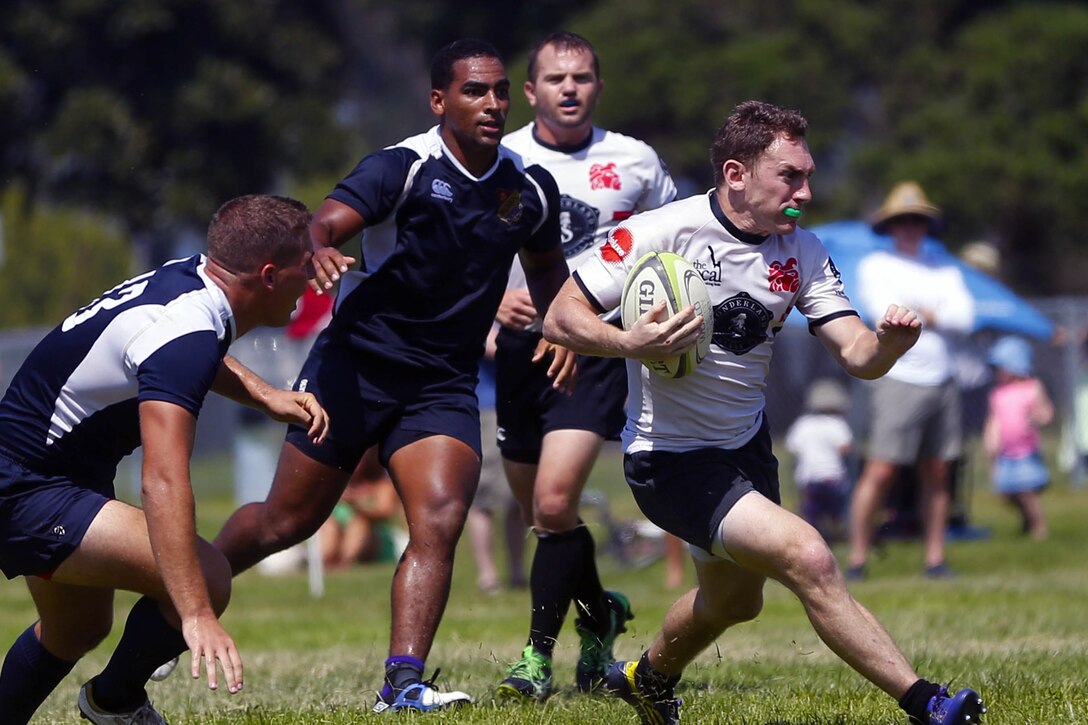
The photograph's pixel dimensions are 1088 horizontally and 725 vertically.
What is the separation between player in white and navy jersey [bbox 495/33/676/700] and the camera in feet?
20.3

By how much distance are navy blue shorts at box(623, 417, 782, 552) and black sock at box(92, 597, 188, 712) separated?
4.89 feet

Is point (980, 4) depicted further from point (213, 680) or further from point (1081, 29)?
point (213, 680)

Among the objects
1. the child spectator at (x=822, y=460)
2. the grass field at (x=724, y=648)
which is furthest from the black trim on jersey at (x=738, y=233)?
the child spectator at (x=822, y=460)

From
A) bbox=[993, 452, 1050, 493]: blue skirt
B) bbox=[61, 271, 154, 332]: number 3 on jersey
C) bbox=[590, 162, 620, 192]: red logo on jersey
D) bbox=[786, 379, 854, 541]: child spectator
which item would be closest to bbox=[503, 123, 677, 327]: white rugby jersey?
bbox=[590, 162, 620, 192]: red logo on jersey

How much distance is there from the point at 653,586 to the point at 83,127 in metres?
20.5

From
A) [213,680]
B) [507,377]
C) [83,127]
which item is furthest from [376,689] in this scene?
[83,127]

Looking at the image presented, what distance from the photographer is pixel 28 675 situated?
16.7ft

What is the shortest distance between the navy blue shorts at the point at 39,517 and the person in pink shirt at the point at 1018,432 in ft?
35.8

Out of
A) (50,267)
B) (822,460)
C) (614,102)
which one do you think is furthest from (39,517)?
(614,102)

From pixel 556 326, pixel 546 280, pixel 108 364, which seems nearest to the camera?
pixel 108 364

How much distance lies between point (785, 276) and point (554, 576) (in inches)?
70.6

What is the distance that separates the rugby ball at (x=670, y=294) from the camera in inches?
183

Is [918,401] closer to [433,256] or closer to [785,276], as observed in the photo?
[433,256]

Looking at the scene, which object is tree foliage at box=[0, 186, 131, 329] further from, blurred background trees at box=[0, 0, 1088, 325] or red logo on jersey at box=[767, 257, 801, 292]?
red logo on jersey at box=[767, 257, 801, 292]
